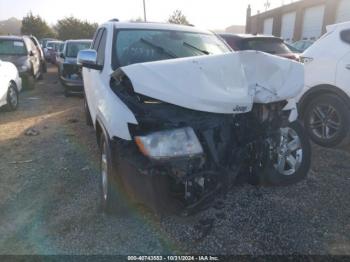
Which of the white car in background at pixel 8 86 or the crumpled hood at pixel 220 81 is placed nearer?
the crumpled hood at pixel 220 81

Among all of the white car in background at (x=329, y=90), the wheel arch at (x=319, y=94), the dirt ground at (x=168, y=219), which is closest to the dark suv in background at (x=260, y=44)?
the white car in background at (x=329, y=90)

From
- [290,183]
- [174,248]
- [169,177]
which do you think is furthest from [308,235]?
[169,177]

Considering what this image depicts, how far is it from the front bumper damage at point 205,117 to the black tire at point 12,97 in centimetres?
634

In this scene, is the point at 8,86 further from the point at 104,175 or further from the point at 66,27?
the point at 66,27

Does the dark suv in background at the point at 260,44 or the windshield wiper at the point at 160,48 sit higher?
the windshield wiper at the point at 160,48

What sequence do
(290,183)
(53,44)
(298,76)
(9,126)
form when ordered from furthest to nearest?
(53,44)
(9,126)
(290,183)
(298,76)

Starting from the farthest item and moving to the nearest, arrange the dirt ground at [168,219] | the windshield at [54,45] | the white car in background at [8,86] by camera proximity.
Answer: the windshield at [54,45], the white car in background at [8,86], the dirt ground at [168,219]

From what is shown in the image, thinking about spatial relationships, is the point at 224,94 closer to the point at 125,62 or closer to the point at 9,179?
the point at 125,62

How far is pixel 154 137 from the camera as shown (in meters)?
2.51

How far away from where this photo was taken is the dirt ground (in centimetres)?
289

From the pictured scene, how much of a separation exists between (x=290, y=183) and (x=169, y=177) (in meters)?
1.83

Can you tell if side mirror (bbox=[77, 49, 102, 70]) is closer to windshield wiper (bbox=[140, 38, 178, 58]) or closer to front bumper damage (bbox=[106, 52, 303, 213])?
windshield wiper (bbox=[140, 38, 178, 58])

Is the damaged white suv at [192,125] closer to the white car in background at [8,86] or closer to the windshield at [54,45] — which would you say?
the white car in background at [8,86]

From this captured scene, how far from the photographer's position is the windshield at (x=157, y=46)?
Result: 3.87 m
